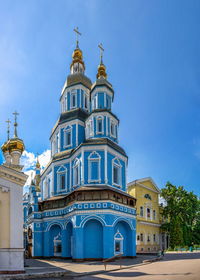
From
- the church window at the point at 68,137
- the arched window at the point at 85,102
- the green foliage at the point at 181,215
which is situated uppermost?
the arched window at the point at 85,102

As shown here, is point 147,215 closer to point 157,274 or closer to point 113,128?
point 113,128

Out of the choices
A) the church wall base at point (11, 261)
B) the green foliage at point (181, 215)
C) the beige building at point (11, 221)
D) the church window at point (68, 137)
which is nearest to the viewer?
the church wall base at point (11, 261)

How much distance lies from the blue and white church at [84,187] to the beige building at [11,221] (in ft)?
31.5

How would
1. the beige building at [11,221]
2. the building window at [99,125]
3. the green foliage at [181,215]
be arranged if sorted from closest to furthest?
the beige building at [11,221], the building window at [99,125], the green foliage at [181,215]

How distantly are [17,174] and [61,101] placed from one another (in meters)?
21.3

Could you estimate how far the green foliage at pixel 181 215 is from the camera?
138 ft

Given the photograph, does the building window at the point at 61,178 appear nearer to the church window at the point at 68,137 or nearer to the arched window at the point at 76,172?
the arched window at the point at 76,172

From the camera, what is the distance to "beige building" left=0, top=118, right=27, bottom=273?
15.7 m

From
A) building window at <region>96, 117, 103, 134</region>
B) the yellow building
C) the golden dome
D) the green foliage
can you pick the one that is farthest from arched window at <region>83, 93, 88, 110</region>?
the green foliage

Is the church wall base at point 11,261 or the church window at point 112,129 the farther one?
the church window at point 112,129

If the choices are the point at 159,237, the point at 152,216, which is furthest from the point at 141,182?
the point at 159,237

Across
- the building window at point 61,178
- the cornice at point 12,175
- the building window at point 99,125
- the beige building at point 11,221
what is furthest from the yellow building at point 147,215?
the beige building at point 11,221

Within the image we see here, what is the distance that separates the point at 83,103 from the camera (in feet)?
116

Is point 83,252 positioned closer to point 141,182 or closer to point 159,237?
point 141,182
